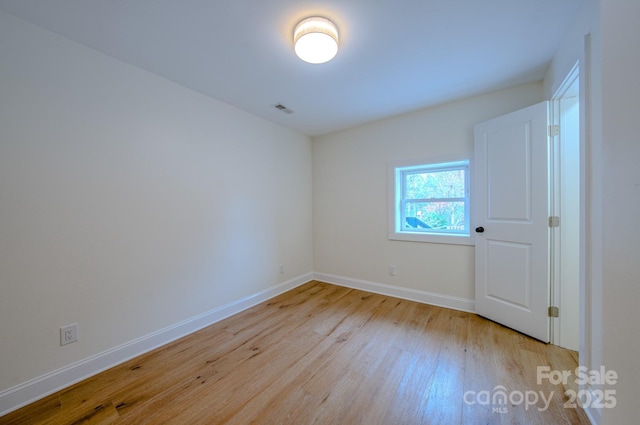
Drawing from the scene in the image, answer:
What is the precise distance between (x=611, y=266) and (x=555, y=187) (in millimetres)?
1686

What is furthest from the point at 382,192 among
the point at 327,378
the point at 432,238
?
the point at 327,378

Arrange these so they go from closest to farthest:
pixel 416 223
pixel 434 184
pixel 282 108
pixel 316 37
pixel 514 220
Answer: pixel 316 37 → pixel 514 220 → pixel 282 108 → pixel 434 184 → pixel 416 223

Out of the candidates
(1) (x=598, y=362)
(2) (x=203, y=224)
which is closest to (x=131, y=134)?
(2) (x=203, y=224)

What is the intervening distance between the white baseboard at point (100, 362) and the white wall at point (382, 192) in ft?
5.63

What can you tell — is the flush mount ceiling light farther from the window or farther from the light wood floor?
the light wood floor

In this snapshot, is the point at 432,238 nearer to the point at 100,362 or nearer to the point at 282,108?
the point at 282,108

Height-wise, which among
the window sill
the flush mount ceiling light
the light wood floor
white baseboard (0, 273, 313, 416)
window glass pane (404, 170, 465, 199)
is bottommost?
the light wood floor

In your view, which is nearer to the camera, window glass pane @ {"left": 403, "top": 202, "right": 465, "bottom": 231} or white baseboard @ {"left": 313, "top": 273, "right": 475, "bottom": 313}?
white baseboard @ {"left": 313, "top": 273, "right": 475, "bottom": 313}

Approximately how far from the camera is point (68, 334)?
1.56 m

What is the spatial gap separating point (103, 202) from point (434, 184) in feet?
11.1

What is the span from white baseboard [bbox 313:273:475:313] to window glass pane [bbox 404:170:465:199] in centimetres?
124

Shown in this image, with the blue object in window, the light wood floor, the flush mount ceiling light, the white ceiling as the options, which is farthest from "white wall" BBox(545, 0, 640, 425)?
the blue object in window

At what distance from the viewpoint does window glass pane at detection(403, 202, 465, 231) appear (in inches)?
109

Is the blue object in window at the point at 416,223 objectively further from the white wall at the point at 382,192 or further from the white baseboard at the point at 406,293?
the white baseboard at the point at 406,293
